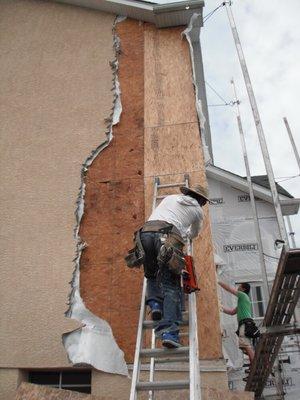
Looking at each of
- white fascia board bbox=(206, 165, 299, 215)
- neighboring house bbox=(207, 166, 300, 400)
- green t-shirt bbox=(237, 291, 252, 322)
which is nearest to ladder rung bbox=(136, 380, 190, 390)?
green t-shirt bbox=(237, 291, 252, 322)

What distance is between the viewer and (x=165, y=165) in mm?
5488

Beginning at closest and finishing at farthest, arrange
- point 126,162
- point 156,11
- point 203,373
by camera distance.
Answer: point 203,373 < point 126,162 < point 156,11

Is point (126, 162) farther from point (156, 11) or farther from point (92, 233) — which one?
point (156, 11)

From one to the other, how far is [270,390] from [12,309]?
266 inches

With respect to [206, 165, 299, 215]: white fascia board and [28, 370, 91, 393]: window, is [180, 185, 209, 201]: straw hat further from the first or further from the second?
[206, 165, 299, 215]: white fascia board

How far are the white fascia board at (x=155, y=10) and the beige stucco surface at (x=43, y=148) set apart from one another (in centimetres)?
20

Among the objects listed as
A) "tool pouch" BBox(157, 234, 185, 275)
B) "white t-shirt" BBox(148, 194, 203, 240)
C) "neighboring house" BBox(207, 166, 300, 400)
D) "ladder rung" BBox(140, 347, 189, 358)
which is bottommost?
"ladder rung" BBox(140, 347, 189, 358)

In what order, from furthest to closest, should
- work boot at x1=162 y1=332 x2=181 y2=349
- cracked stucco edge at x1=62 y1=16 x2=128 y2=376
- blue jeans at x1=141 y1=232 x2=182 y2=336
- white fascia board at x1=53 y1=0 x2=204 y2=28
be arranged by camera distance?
white fascia board at x1=53 y1=0 x2=204 y2=28 < cracked stucco edge at x1=62 y1=16 x2=128 y2=376 < blue jeans at x1=141 y1=232 x2=182 y2=336 < work boot at x1=162 y1=332 x2=181 y2=349

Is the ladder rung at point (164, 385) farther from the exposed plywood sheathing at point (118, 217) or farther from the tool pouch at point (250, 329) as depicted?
the tool pouch at point (250, 329)

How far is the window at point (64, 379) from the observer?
4703 mm

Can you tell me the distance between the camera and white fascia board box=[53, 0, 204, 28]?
20.7 ft

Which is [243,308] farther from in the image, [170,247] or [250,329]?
[170,247]

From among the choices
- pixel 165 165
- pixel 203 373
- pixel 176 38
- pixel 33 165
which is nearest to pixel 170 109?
pixel 165 165

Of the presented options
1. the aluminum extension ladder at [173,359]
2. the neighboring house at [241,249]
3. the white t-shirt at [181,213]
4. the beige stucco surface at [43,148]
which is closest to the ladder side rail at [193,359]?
the aluminum extension ladder at [173,359]
